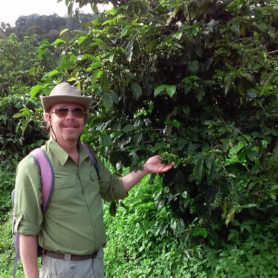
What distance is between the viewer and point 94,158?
2020 mm

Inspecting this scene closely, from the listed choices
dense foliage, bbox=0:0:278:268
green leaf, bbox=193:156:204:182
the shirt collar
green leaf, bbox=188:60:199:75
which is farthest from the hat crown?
green leaf, bbox=193:156:204:182

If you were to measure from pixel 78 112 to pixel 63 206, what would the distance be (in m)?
0.54

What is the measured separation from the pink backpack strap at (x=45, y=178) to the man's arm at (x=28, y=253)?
169 mm

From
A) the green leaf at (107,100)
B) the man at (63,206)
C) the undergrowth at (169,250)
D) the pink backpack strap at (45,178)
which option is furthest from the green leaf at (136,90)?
the undergrowth at (169,250)

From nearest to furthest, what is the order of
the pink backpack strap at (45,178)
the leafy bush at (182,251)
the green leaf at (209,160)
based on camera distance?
the green leaf at (209,160) < the pink backpack strap at (45,178) < the leafy bush at (182,251)

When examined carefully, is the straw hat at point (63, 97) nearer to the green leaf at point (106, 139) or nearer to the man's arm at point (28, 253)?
the green leaf at point (106, 139)

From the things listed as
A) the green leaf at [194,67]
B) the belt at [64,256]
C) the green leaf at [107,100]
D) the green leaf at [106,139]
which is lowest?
the belt at [64,256]

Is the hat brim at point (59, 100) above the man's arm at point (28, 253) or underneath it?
above

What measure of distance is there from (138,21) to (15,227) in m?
1.39

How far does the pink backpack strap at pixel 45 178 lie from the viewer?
165 cm

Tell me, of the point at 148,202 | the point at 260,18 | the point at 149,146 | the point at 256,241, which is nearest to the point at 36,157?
the point at 149,146

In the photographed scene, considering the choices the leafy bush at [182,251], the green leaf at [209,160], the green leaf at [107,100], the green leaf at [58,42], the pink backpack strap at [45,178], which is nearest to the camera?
the green leaf at [209,160]

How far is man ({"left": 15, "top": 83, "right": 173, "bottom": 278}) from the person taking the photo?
5.33ft

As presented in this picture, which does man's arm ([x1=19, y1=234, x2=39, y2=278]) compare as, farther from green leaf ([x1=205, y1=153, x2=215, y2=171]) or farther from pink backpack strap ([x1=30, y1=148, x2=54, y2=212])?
green leaf ([x1=205, y1=153, x2=215, y2=171])
